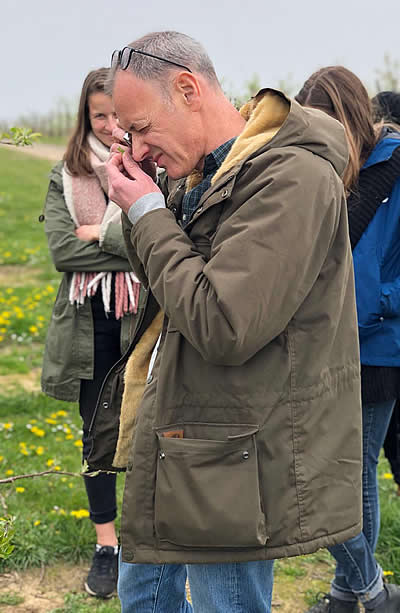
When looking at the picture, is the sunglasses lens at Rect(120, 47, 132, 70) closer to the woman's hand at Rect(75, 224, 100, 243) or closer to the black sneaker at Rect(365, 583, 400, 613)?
the woman's hand at Rect(75, 224, 100, 243)

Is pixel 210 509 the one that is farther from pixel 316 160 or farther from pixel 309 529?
pixel 316 160

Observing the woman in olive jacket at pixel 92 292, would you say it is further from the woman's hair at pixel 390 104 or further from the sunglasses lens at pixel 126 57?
the woman's hair at pixel 390 104

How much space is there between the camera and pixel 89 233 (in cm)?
352

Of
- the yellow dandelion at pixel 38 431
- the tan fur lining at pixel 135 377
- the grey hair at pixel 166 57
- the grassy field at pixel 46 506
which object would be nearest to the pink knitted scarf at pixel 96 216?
the grassy field at pixel 46 506

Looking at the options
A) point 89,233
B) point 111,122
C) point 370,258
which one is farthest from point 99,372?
point 370,258

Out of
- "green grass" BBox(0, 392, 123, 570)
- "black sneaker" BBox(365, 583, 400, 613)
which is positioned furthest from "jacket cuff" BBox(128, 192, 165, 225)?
"black sneaker" BBox(365, 583, 400, 613)

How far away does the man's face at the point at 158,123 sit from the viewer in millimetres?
1989

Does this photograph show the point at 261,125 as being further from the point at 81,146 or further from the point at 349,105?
the point at 81,146

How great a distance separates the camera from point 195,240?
199 centimetres

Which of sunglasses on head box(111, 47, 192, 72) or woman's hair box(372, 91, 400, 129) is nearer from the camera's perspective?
sunglasses on head box(111, 47, 192, 72)

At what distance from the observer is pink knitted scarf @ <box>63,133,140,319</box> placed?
3428mm

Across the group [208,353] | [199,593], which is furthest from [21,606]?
[208,353]

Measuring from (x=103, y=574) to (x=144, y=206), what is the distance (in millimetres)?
2069

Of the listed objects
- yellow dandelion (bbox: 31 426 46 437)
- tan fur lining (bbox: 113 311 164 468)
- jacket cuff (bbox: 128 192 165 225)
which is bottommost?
yellow dandelion (bbox: 31 426 46 437)
